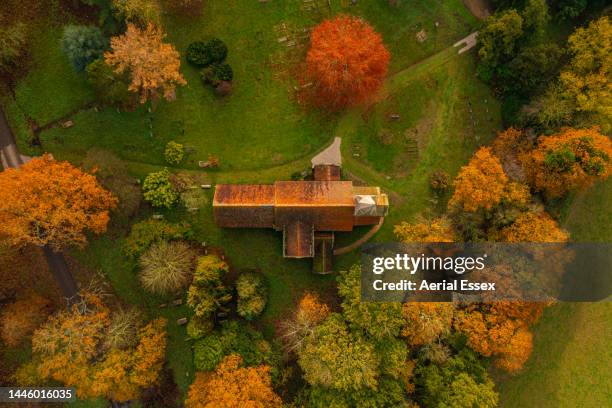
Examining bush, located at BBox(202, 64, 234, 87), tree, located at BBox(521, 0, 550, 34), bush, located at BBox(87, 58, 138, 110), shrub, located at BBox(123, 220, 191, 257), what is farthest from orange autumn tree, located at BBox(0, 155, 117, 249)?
tree, located at BBox(521, 0, 550, 34)

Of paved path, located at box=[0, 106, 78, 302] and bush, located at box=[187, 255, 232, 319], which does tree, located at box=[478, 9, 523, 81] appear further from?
paved path, located at box=[0, 106, 78, 302]

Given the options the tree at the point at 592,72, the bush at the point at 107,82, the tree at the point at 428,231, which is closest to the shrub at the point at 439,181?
the tree at the point at 428,231

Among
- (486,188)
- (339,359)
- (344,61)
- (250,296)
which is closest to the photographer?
(339,359)

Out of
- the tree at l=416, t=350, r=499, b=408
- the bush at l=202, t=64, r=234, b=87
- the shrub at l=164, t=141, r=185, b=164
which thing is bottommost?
the tree at l=416, t=350, r=499, b=408

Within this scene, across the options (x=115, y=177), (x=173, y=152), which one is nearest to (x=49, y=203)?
(x=115, y=177)

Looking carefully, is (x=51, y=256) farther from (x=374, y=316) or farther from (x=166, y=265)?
(x=374, y=316)

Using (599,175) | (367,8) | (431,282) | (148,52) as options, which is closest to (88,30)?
(148,52)
